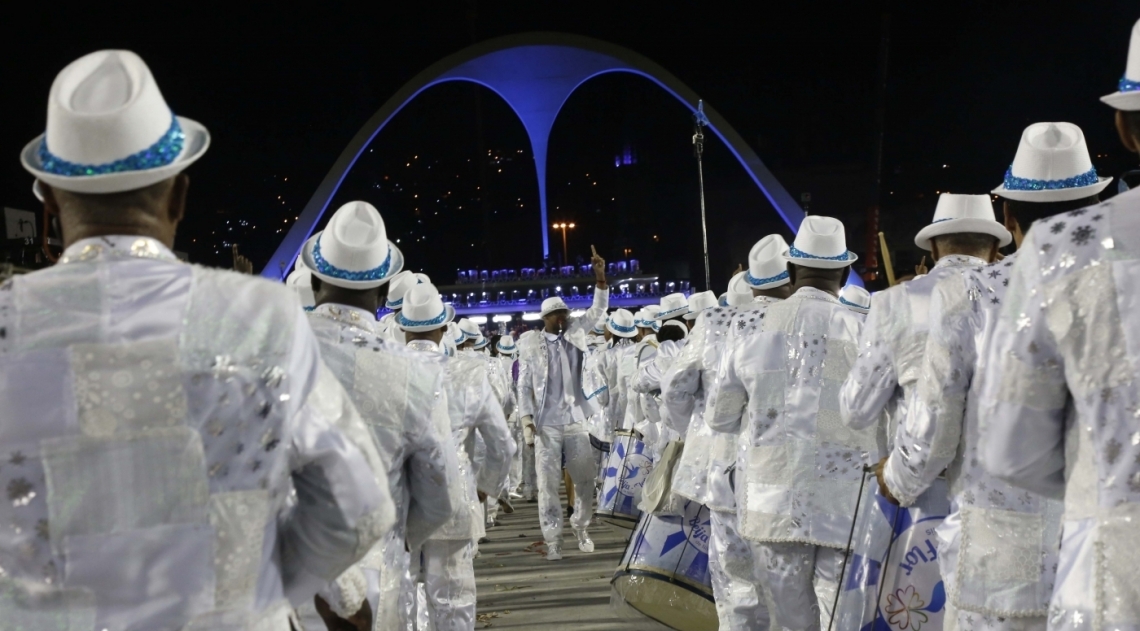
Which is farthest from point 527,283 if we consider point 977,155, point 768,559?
point 768,559

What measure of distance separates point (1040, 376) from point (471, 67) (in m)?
43.7

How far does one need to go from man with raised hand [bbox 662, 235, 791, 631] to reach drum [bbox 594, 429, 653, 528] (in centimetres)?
150

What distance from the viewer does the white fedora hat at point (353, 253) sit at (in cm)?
405

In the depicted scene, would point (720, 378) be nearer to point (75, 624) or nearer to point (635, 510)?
point (635, 510)

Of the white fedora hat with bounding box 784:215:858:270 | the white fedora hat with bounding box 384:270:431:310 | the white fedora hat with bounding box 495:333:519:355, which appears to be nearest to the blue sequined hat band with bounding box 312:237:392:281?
the white fedora hat with bounding box 784:215:858:270

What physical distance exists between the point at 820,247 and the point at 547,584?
4.82 metres

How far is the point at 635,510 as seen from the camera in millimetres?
7984

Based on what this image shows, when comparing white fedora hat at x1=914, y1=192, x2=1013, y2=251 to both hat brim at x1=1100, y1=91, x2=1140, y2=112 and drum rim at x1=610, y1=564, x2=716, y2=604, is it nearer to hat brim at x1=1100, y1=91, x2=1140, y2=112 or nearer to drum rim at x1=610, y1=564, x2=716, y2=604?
hat brim at x1=1100, y1=91, x2=1140, y2=112

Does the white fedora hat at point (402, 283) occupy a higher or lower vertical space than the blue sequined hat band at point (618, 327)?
higher

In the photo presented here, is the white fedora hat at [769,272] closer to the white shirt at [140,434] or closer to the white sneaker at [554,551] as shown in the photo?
the white shirt at [140,434]

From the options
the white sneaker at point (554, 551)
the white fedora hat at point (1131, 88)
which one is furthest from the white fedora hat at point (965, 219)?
the white sneaker at point (554, 551)

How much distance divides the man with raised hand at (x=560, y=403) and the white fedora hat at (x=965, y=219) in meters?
6.69

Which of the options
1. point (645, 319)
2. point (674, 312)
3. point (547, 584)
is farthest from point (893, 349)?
point (645, 319)

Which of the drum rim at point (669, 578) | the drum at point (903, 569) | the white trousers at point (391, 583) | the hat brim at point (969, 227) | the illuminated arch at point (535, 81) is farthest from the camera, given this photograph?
the illuminated arch at point (535, 81)
